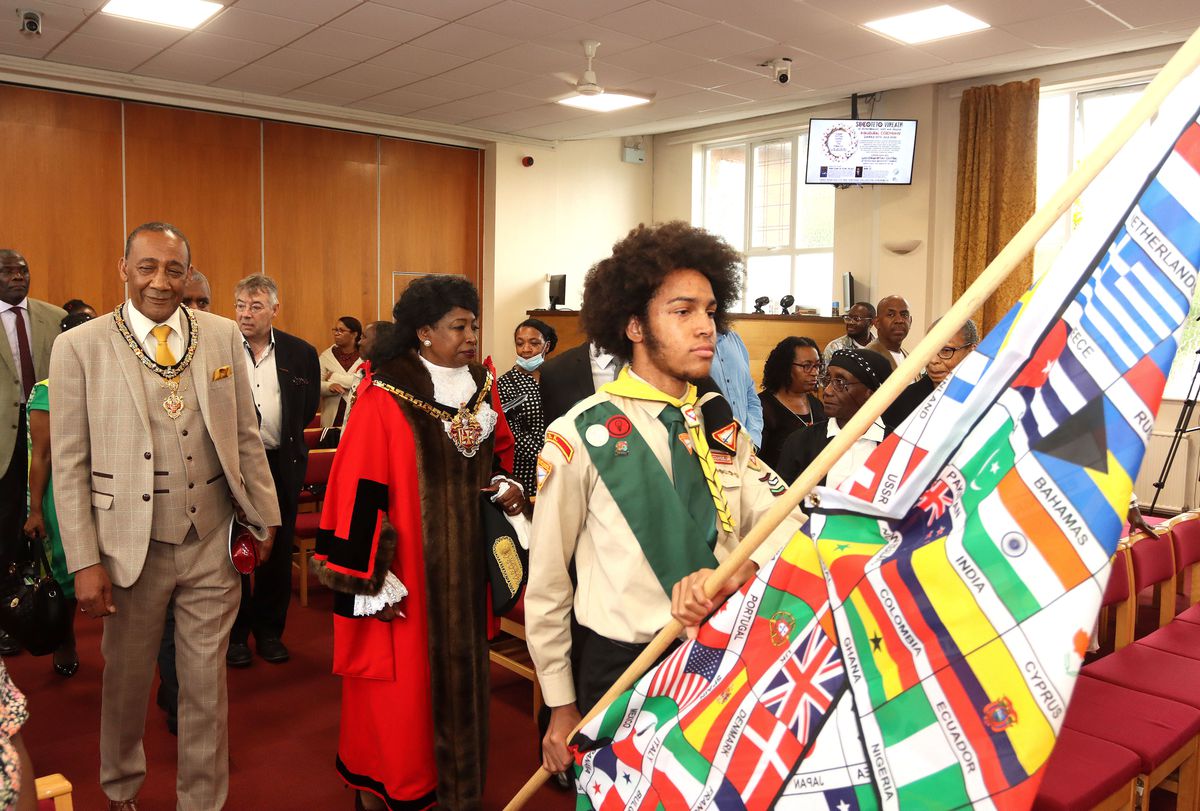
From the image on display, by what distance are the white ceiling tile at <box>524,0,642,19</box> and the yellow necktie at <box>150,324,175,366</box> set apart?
162 inches

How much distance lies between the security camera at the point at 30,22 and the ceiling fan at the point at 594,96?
11.9 feet

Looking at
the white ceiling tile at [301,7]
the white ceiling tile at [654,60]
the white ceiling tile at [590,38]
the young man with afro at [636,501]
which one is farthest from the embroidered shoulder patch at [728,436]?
the white ceiling tile at [654,60]

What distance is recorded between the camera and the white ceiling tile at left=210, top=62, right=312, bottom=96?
762 cm

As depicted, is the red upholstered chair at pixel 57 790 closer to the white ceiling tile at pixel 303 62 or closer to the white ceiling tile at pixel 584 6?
the white ceiling tile at pixel 584 6

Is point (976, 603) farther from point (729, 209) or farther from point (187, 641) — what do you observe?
point (729, 209)

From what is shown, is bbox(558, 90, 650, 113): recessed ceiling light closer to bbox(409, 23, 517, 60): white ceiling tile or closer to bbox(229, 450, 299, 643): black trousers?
bbox(409, 23, 517, 60): white ceiling tile

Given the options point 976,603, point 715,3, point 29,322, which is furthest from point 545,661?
point 715,3

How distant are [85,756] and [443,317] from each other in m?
2.04

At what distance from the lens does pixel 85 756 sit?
3.28m

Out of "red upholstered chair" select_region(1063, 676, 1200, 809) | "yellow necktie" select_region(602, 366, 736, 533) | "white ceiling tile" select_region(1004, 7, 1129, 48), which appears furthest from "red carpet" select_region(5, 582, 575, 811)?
"white ceiling tile" select_region(1004, 7, 1129, 48)

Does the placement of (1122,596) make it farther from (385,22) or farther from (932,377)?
(385,22)

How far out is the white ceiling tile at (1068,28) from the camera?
621cm

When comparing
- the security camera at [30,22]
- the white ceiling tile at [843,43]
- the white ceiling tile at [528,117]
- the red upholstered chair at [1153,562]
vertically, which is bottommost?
the red upholstered chair at [1153,562]

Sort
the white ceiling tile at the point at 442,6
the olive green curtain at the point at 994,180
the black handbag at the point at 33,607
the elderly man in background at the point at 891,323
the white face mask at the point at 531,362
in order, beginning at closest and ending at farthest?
1. the black handbag at the point at 33,607
2. the white face mask at the point at 531,362
3. the elderly man in background at the point at 891,323
4. the white ceiling tile at the point at 442,6
5. the olive green curtain at the point at 994,180
